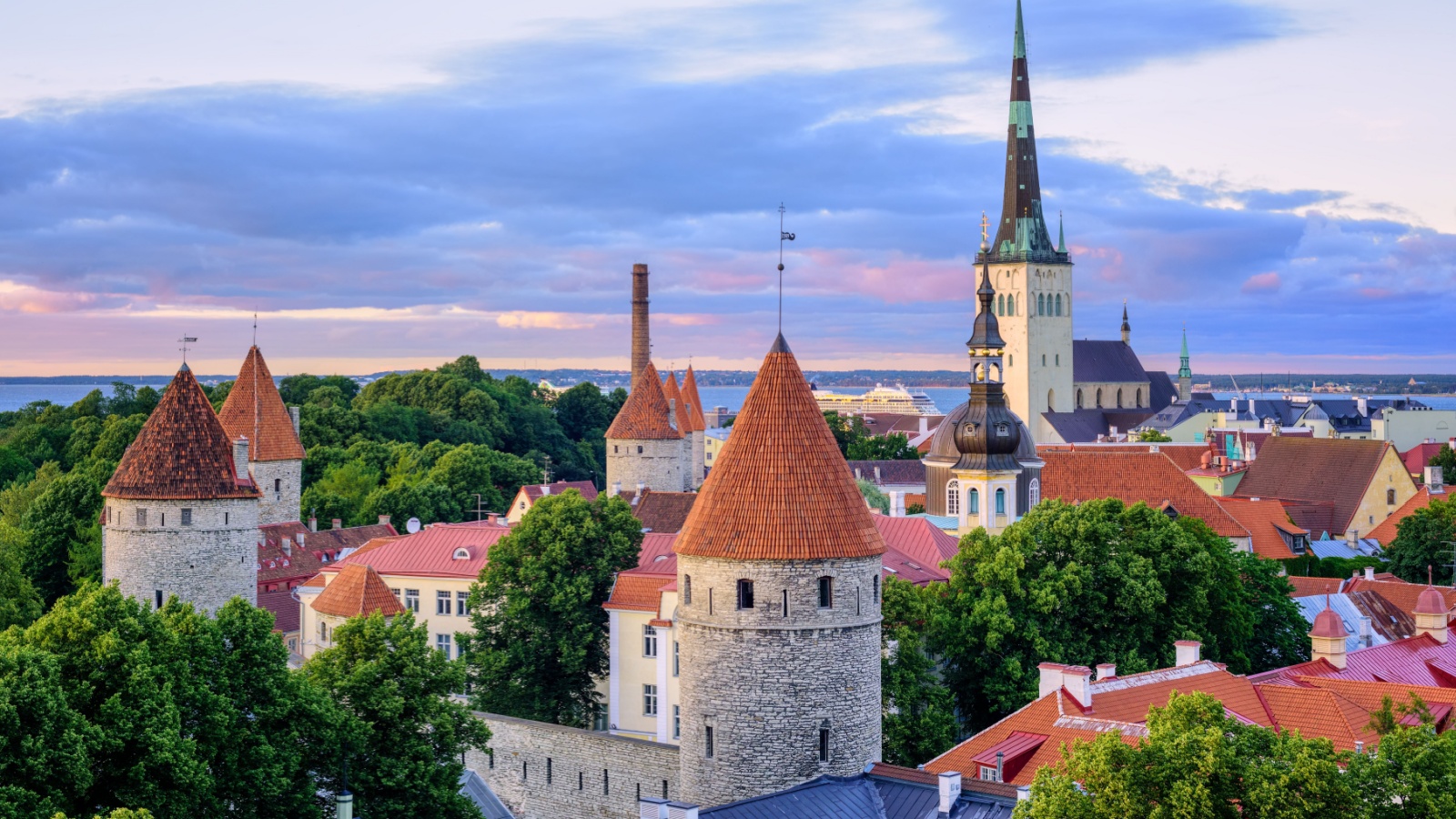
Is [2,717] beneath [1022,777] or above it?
above

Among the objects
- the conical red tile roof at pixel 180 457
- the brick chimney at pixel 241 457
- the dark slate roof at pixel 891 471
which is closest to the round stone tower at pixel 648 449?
the brick chimney at pixel 241 457

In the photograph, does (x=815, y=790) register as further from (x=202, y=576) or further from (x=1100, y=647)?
(x=202, y=576)

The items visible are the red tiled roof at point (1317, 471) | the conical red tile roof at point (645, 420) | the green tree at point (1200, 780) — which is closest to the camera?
the green tree at point (1200, 780)

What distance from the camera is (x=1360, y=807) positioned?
1983 cm

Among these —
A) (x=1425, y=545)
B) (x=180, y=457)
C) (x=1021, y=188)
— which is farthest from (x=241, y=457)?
(x=1021, y=188)

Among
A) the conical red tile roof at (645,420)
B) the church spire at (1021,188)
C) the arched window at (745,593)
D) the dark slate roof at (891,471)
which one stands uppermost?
the church spire at (1021,188)

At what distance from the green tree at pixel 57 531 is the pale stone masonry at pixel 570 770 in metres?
26.9

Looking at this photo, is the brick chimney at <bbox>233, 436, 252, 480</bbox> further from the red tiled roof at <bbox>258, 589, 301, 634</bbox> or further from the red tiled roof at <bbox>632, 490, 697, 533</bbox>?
the red tiled roof at <bbox>632, 490, 697, 533</bbox>

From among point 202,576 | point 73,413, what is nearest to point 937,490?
point 202,576

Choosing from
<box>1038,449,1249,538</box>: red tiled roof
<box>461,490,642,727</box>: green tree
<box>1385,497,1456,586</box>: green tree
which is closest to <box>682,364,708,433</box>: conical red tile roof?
<box>1038,449,1249,538</box>: red tiled roof

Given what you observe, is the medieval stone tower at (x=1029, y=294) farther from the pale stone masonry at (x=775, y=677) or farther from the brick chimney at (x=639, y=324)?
the pale stone masonry at (x=775, y=677)

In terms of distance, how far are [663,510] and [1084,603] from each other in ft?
77.4

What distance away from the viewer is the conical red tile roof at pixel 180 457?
4425cm

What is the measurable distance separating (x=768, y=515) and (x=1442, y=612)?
21.5m
